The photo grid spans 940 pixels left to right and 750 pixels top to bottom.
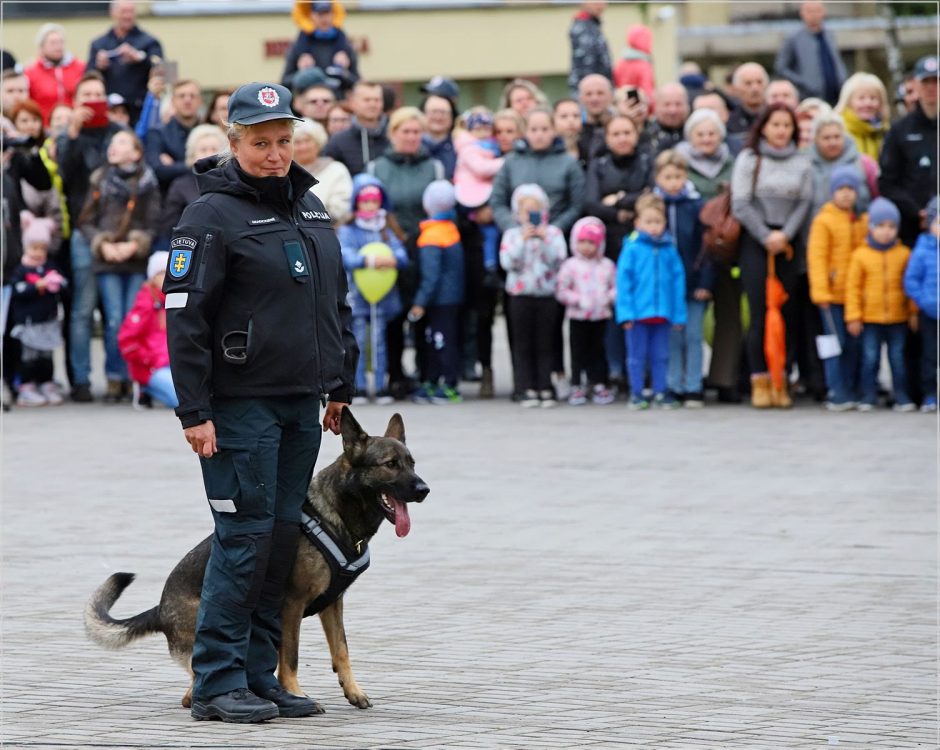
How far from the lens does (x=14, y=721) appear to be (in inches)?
242

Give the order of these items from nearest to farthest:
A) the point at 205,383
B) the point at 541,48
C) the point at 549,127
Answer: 1. the point at 205,383
2. the point at 549,127
3. the point at 541,48

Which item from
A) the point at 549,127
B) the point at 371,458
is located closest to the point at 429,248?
the point at 549,127

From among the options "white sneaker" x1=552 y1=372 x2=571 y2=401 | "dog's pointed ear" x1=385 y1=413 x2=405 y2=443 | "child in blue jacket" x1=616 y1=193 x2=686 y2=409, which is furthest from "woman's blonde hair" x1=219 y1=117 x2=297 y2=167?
"white sneaker" x1=552 y1=372 x2=571 y2=401

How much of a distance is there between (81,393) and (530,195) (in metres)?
4.25

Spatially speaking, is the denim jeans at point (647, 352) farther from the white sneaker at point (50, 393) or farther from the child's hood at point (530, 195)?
the white sneaker at point (50, 393)

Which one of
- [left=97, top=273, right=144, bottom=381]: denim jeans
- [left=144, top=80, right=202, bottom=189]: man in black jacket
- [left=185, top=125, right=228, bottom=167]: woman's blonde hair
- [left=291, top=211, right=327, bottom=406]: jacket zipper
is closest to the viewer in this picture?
[left=291, top=211, right=327, bottom=406]: jacket zipper

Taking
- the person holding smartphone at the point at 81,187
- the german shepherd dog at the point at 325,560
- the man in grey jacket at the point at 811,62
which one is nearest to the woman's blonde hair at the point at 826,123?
the man in grey jacket at the point at 811,62

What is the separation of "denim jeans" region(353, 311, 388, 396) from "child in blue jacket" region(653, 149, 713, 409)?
7.75 ft

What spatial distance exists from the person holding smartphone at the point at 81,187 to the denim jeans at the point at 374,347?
2.31 metres

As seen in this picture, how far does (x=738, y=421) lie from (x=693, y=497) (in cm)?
343

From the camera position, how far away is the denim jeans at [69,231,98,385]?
15844 mm

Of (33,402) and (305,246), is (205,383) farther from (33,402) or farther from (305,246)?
(33,402)

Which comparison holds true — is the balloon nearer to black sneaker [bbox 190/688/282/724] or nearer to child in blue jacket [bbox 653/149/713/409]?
child in blue jacket [bbox 653/149/713/409]

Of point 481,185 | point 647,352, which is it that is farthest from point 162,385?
point 647,352
